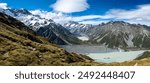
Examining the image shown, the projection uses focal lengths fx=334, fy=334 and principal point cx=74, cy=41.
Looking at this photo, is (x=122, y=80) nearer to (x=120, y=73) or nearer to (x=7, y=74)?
(x=120, y=73)

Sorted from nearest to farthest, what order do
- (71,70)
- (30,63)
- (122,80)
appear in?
(122,80), (71,70), (30,63)

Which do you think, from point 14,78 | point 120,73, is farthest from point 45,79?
point 120,73

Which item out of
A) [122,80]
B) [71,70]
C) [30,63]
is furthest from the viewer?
[30,63]

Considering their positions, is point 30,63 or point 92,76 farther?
point 30,63

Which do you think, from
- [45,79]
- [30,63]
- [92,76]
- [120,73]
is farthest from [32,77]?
[30,63]

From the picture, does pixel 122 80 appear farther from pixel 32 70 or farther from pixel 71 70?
pixel 32 70

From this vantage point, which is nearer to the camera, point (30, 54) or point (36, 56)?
point (36, 56)

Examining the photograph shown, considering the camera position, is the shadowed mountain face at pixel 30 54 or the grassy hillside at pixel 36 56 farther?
the shadowed mountain face at pixel 30 54

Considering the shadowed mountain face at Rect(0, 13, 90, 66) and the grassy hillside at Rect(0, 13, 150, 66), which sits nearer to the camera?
the grassy hillside at Rect(0, 13, 150, 66)

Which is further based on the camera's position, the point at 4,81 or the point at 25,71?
the point at 25,71
